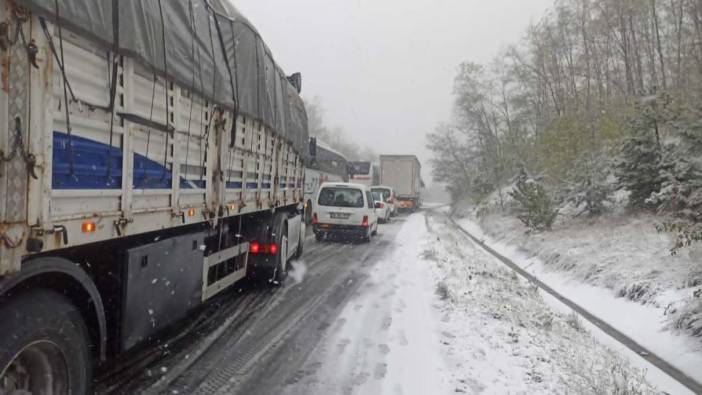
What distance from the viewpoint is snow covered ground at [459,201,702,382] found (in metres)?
6.33

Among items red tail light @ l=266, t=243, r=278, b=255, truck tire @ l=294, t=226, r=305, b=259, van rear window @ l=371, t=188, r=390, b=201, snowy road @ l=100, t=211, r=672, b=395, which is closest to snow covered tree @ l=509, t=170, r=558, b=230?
snowy road @ l=100, t=211, r=672, b=395

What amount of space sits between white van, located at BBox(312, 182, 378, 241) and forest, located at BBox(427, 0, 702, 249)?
5.62 meters

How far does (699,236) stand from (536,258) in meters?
6.99

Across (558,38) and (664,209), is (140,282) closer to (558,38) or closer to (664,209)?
(664,209)

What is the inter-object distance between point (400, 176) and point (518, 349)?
34387 mm

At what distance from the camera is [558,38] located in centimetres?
3216

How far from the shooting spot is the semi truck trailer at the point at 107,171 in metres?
2.41

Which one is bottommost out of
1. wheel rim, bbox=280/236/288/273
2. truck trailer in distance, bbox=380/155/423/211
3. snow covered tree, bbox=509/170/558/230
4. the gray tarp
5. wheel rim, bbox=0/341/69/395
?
wheel rim, bbox=0/341/69/395

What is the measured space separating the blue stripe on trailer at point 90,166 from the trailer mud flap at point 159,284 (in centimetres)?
62

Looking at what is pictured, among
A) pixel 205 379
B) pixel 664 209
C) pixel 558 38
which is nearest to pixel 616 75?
pixel 558 38

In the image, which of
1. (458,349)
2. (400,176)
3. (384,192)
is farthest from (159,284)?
(400,176)

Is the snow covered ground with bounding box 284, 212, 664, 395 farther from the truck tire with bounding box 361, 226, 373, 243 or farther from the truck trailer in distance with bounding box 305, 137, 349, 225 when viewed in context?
the truck trailer in distance with bounding box 305, 137, 349, 225

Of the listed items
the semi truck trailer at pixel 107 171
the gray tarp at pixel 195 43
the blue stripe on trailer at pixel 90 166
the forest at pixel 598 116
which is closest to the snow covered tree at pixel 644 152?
the forest at pixel 598 116

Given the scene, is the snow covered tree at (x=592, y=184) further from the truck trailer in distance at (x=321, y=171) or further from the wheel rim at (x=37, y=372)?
the wheel rim at (x=37, y=372)
